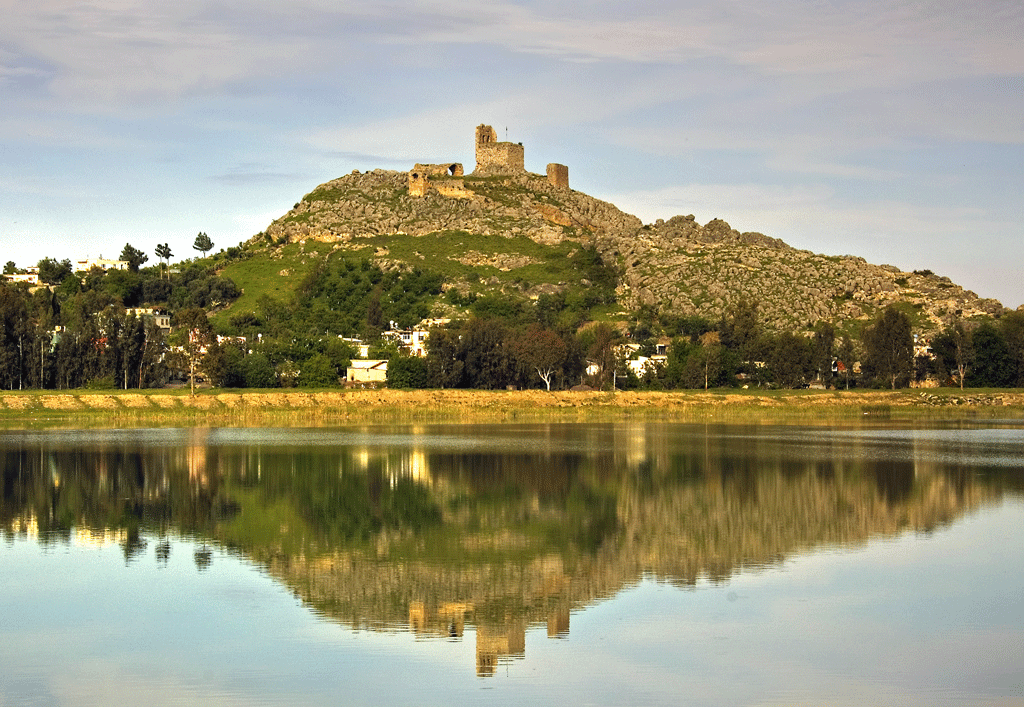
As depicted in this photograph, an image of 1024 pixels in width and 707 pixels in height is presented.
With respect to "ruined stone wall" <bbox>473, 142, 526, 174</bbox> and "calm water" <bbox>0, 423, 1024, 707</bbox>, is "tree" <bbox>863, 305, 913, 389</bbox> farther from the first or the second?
"ruined stone wall" <bbox>473, 142, 526, 174</bbox>

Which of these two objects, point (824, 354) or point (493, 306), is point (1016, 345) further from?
point (493, 306)

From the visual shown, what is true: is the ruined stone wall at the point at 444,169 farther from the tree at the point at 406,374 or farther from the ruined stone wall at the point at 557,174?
the tree at the point at 406,374

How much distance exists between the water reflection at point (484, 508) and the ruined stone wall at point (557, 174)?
133931 millimetres

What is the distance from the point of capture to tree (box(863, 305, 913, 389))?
4592 inches

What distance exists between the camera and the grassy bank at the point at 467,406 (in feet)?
289

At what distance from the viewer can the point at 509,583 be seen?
26125 millimetres

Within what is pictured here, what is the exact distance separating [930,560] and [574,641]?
1223 cm

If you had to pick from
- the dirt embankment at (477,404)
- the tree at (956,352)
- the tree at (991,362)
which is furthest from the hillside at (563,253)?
the dirt embankment at (477,404)

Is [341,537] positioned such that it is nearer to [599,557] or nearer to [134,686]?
[599,557]

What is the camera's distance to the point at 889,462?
53.1 m

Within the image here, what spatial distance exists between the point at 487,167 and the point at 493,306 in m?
50.7

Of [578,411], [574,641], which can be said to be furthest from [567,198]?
[574,641]

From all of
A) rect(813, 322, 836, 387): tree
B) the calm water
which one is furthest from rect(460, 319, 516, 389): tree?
the calm water

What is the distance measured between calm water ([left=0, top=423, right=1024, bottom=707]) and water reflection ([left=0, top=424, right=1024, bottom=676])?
14 cm
